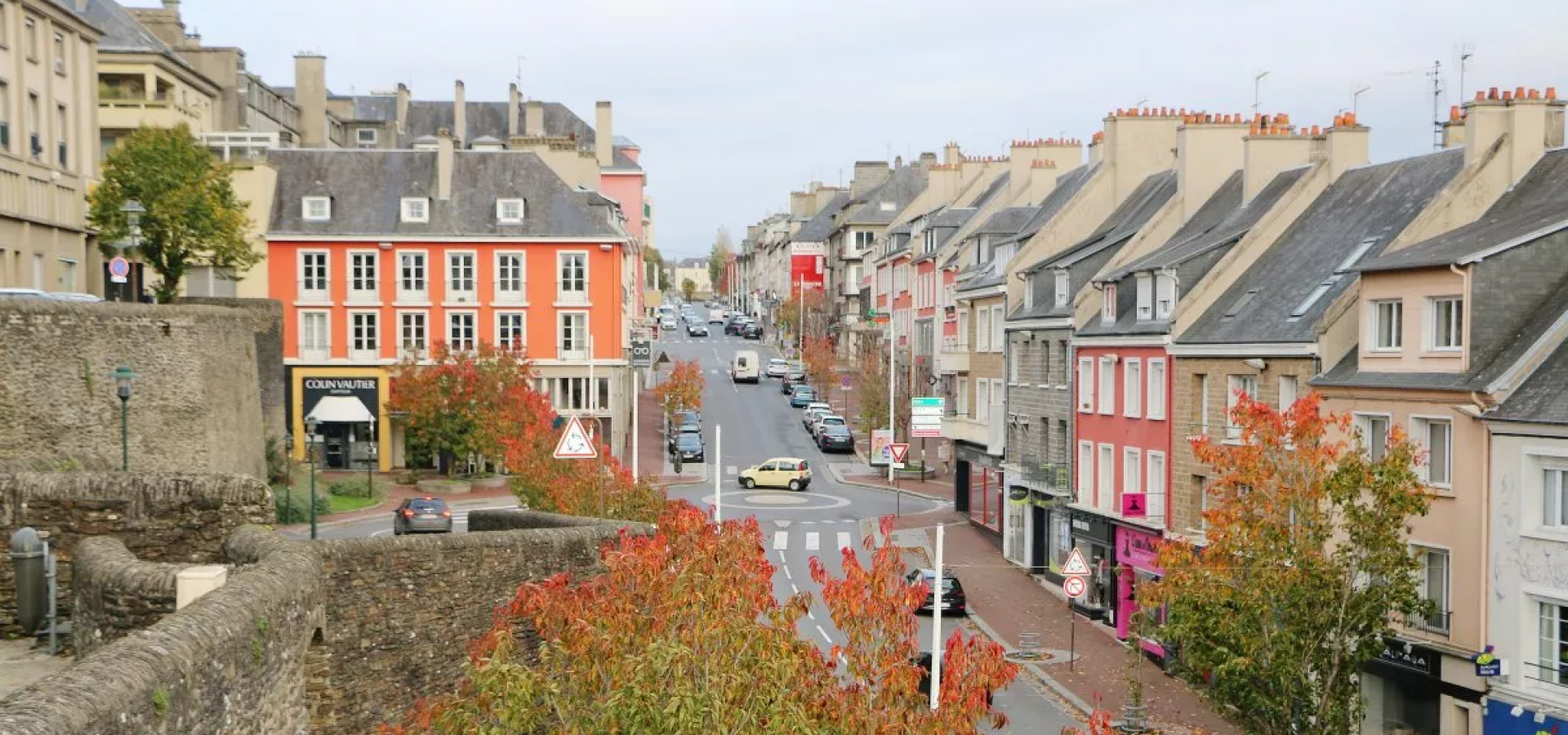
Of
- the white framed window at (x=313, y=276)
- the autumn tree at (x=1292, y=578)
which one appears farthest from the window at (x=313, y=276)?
the autumn tree at (x=1292, y=578)

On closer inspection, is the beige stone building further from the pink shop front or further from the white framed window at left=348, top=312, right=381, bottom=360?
the pink shop front

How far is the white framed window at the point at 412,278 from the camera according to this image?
222 ft

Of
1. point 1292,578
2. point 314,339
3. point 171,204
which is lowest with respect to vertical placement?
point 1292,578

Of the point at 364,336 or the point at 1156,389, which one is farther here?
the point at 364,336

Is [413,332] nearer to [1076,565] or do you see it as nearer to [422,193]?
[422,193]

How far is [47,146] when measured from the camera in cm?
4288

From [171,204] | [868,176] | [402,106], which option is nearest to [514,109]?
[402,106]

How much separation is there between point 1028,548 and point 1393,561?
82.9 ft

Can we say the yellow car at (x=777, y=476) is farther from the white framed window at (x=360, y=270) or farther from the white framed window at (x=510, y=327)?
the white framed window at (x=360, y=270)

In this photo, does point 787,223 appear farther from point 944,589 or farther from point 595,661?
point 595,661

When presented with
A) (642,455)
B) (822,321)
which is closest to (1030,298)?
(642,455)

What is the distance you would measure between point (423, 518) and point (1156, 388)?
1959 cm

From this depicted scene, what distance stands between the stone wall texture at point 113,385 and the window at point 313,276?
27.6m

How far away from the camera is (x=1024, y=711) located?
32.5 m
